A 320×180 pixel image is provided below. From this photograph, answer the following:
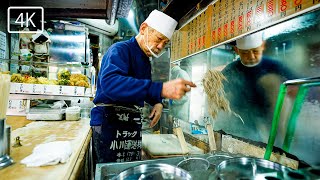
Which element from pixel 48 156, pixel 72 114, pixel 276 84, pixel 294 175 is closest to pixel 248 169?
pixel 294 175

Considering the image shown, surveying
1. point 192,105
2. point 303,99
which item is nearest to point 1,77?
point 303,99

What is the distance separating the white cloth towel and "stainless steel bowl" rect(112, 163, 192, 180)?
23.0 inches

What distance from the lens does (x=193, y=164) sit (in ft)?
5.83

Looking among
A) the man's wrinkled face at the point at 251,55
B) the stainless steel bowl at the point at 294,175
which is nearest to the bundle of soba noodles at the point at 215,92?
the man's wrinkled face at the point at 251,55

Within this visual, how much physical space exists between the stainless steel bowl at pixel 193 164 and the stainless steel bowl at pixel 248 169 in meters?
0.24

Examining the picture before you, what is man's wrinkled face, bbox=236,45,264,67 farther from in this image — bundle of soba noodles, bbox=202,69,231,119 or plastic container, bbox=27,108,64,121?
plastic container, bbox=27,108,64,121

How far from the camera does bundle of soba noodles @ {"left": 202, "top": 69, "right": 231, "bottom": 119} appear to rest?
9.61 feet

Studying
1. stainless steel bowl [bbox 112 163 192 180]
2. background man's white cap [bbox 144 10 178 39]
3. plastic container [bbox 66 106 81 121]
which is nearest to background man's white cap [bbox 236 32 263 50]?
background man's white cap [bbox 144 10 178 39]

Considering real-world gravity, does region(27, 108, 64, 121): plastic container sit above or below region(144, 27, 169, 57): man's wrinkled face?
below

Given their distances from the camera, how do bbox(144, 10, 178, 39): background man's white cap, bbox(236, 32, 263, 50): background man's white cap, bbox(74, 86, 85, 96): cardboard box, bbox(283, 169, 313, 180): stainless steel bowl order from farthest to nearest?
bbox(74, 86, 85, 96): cardboard box
bbox(144, 10, 178, 39): background man's white cap
bbox(236, 32, 263, 50): background man's white cap
bbox(283, 169, 313, 180): stainless steel bowl

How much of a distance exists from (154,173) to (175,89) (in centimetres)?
78

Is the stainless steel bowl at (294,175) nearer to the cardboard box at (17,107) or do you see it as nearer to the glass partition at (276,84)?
the glass partition at (276,84)

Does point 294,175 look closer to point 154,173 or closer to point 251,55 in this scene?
point 154,173

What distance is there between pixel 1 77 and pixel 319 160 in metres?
2.48
